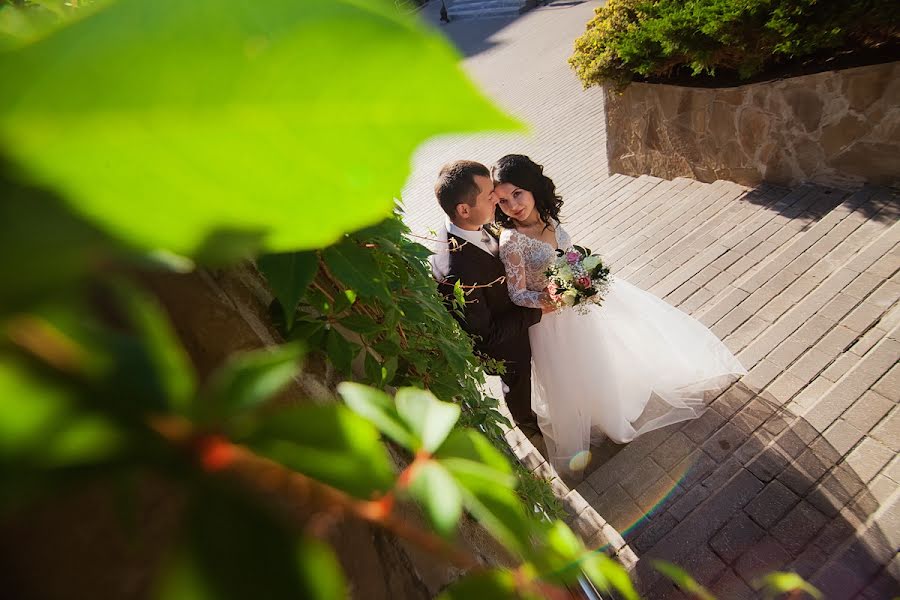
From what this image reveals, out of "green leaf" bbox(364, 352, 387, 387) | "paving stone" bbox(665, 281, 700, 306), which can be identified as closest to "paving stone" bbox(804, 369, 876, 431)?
"paving stone" bbox(665, 281, 700, 306)

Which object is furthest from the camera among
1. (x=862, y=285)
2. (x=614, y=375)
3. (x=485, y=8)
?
(x=485, y=8)

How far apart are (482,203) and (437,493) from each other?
2.59 m

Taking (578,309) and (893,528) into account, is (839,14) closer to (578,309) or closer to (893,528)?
(578,309)

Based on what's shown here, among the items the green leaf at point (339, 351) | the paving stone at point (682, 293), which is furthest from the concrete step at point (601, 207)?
the green leaf at point (339, 351)

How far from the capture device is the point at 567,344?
10.7 ft

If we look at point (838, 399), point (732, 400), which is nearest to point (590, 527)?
point (732, 400)

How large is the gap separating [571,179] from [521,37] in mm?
10200

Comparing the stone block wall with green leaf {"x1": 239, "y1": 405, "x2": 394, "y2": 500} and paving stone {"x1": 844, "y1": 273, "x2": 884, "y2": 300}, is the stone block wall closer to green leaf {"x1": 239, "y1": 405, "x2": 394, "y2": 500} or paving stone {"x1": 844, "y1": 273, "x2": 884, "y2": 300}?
paving stone {"x1": 844, "y1": 273, "x2": 884, "y2": 300}

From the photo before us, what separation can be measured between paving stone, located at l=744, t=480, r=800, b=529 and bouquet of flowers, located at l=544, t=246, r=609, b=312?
139 cm

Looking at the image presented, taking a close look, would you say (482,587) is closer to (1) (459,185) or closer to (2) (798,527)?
(1) (459,185)

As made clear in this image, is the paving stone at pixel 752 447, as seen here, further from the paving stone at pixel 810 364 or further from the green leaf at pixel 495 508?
the green leaf at pixel 495 508

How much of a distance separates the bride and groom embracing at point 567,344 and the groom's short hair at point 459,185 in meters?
0.03

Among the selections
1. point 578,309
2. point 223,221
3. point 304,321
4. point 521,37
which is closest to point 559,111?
point 521,37

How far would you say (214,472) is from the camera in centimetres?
20
